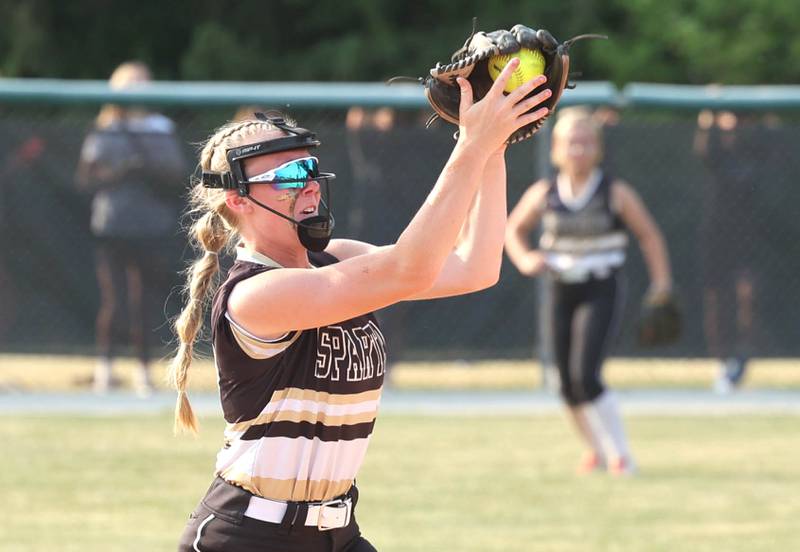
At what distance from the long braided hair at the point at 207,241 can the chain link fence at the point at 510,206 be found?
23.6ft

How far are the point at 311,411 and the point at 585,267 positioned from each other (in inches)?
204

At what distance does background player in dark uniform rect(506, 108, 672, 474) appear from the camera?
8.68 metres

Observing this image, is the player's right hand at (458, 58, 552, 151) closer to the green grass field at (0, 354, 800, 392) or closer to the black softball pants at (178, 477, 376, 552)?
the black softball pants at (178, 477, 376, 552)

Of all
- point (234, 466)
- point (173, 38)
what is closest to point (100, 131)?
point (234, 466)

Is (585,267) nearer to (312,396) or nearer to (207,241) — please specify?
(207,241)

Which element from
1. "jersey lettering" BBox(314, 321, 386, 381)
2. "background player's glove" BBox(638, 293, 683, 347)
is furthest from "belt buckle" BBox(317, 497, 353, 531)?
"background player's glove" BBox(638, 293, 683, 347)

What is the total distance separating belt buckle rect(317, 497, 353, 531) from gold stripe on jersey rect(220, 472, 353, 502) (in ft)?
0.11

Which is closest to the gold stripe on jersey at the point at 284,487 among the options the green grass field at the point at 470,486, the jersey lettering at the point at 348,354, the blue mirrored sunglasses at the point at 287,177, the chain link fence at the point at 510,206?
the jersey lettering at the point at 348,354

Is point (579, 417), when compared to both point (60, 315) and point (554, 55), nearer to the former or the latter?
point (60, 315)

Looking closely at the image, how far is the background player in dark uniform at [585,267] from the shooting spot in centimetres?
868

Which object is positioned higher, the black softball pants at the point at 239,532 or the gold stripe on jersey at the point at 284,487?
the gold stripe on jersey at the point at 284,487

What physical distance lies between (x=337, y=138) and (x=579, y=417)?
376 centimetres

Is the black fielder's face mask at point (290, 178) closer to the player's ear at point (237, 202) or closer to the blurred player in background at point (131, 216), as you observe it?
the player's ear at point (237, 202)

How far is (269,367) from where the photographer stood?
12.4 ft
